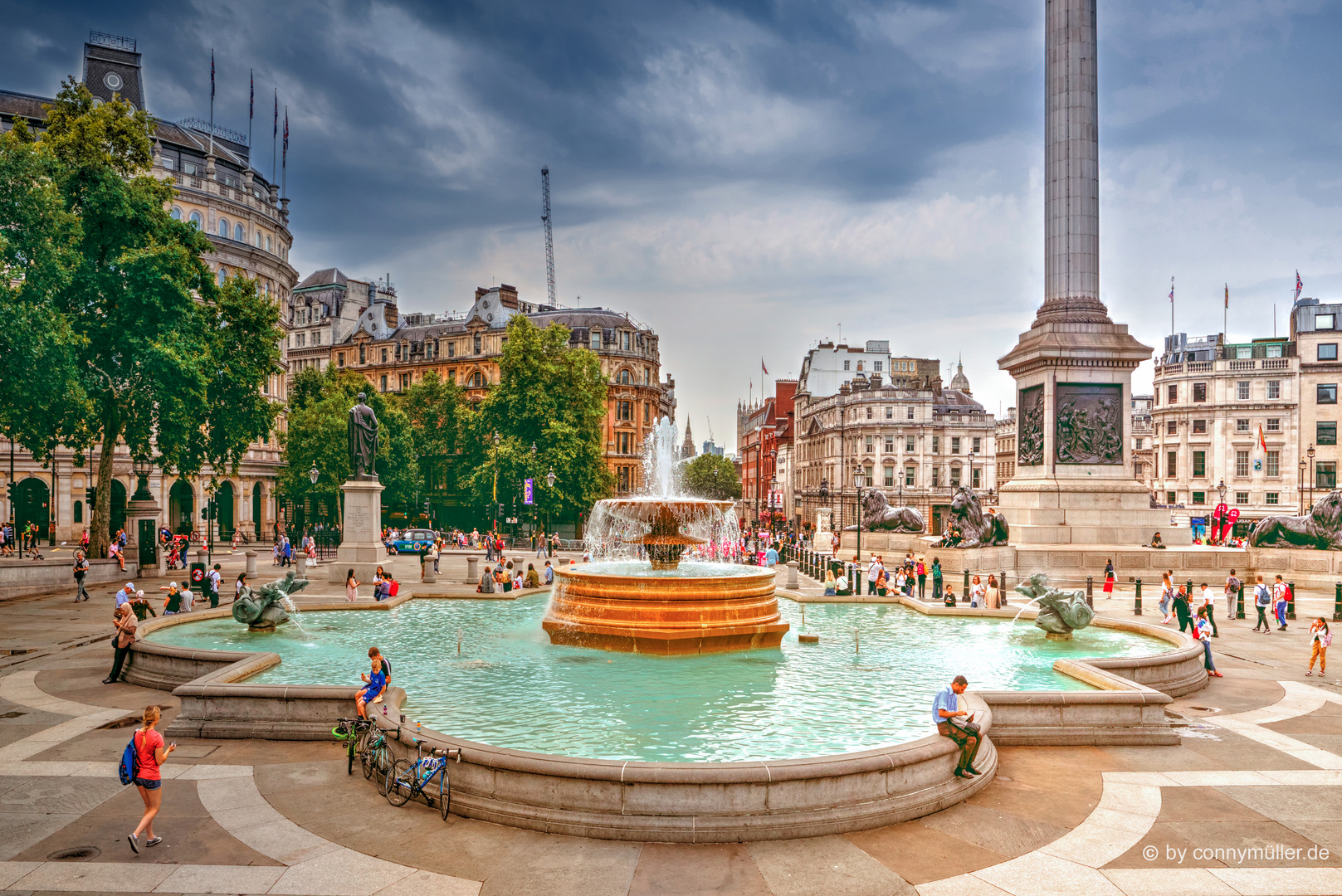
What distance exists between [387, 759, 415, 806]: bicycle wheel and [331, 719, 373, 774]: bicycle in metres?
1.00

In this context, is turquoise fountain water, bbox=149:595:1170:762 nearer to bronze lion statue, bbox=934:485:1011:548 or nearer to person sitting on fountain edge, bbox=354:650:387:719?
person sitting on fountain edge, bbox=354:650:387:719

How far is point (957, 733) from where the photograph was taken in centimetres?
905

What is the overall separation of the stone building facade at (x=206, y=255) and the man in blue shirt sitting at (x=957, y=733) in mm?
51734

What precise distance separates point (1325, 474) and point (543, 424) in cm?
5813

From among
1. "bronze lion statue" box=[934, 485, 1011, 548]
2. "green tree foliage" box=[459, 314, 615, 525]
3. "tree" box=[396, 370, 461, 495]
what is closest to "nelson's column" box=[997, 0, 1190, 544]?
Answer: "bronze lion statue" box=[934, 485, 1011, 548]

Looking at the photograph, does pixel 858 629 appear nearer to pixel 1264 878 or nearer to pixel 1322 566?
pixel 1264 878

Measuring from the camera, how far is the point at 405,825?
8.16m

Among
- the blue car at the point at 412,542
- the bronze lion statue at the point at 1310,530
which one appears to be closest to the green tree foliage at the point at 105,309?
the blue car at the point at 412,542

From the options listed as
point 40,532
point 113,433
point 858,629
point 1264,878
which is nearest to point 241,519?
point 40,532

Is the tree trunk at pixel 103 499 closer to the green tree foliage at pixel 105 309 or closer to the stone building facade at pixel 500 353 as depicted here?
the green tree foliage at pixel 105 309

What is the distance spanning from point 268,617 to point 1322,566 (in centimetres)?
3351

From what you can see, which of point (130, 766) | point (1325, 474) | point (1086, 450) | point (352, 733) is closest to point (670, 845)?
point (352, 733)

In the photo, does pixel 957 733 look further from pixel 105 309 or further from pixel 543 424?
pixel 543 424

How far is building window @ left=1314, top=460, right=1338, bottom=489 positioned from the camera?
6309 cm
